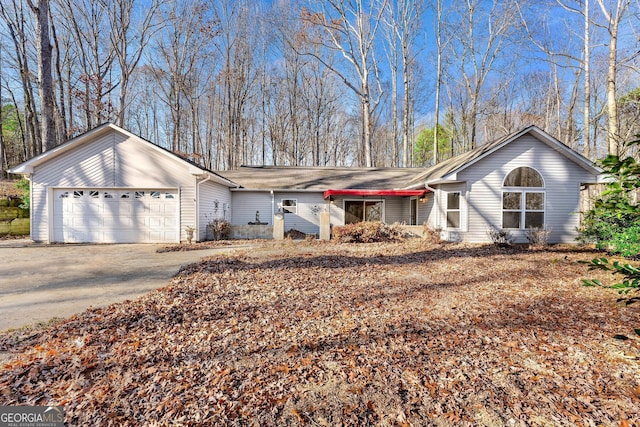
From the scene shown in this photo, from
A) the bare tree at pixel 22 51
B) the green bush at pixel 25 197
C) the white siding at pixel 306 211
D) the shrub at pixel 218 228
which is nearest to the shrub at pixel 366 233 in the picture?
the white siding at pixel 306 211

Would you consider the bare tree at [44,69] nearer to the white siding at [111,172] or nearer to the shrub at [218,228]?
the white siding at [111,172]

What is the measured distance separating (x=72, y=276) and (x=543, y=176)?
15.2 m

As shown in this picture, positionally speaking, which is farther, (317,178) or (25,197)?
(317,178)

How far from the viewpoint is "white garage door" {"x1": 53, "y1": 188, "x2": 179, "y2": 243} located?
11602mm

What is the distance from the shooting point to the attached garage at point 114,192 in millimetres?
11452

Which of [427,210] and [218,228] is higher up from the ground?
[427,210]

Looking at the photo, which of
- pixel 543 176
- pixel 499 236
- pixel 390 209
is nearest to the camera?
pixel 499 236

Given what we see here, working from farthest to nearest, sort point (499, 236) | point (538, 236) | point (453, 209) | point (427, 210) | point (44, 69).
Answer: point (427, 210) → point (453, 209) → point (44, 69) → point (499, 236) → point (538, 236)

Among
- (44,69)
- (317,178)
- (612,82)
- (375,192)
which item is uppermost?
(44,69)

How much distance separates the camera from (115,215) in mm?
11750

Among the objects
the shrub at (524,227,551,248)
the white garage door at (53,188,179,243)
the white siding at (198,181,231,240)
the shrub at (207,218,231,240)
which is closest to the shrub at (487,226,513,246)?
the shrub at (524,227,551,248)

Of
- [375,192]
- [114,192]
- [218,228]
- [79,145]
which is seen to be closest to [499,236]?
[375,192]

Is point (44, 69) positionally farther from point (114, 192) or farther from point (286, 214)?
point (286, 214)

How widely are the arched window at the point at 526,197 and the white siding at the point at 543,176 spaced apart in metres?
0.18
